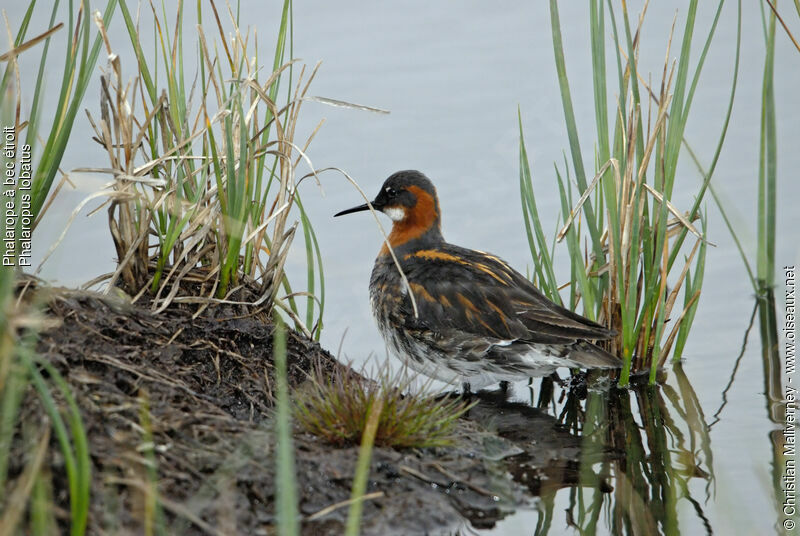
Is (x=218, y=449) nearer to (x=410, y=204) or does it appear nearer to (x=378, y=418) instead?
(x=378, y=418)

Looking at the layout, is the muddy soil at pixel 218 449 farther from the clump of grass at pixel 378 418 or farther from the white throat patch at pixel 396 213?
the white throat patch at pixel 396 213

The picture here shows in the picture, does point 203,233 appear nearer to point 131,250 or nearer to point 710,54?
point 131,250

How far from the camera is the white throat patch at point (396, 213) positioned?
7.02m

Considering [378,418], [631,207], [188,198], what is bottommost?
[378,418]

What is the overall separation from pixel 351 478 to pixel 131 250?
1.77m

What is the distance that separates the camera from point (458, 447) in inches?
180

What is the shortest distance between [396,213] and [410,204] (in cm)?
13

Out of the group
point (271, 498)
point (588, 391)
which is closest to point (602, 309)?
point (588, 391)

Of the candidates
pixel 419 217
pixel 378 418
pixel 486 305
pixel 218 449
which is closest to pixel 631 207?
pixel 486 305

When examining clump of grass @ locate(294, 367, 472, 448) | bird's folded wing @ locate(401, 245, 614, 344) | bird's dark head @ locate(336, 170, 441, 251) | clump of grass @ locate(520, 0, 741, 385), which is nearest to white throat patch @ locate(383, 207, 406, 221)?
bird's dark head @ locate(336, 170, 441, 251)

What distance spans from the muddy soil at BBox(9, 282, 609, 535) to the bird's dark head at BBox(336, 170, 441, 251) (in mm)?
1986

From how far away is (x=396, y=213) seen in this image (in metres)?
7.05

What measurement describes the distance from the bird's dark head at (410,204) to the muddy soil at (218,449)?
199 cm

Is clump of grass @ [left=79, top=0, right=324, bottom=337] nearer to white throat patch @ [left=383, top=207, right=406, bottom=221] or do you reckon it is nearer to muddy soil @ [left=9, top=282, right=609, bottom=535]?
muddy soil @ [left=9, top=282, right=609, bottom=535]
